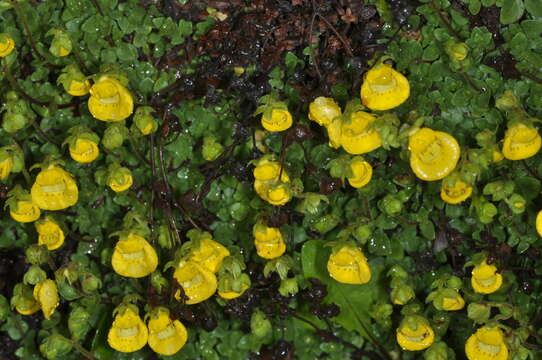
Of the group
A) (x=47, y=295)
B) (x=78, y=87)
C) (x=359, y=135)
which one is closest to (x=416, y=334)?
(x=359, y=135)

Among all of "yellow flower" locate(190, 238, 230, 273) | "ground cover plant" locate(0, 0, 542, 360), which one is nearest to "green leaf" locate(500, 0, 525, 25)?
"ground cover plant" locate(0, 0, 542, 360)

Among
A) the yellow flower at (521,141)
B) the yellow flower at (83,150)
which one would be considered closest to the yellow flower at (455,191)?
the yellow flower at (521,141)

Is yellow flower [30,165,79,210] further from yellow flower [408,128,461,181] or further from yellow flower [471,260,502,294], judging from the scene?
yellow flower [471,260,502,294]

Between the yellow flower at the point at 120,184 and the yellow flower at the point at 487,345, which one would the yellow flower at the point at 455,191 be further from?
the yellow flower at the point at 120,184

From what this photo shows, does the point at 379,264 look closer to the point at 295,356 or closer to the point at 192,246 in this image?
the point at 295,356

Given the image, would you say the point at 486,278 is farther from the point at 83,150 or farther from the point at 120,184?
the point at 83,150

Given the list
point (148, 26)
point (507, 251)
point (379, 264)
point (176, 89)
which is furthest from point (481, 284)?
→ point (148, 26)
